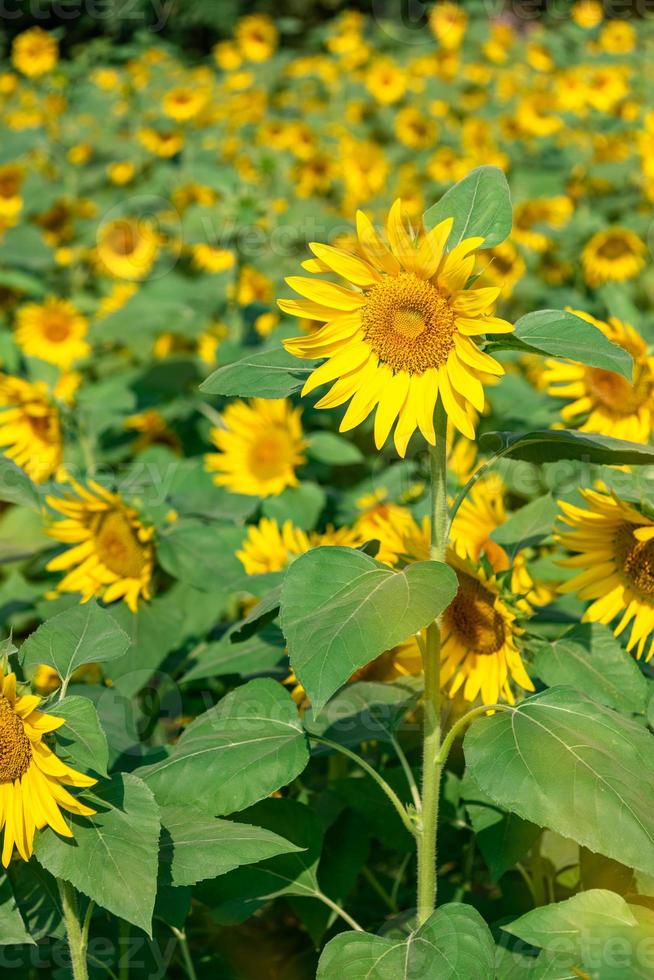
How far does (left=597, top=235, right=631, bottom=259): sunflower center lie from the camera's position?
409 cm

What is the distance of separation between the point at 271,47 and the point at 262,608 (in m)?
6.60

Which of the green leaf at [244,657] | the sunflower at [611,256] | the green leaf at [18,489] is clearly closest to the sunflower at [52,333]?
the sunflower at [611,256]

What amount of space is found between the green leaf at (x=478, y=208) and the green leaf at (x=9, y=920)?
0.91 meters

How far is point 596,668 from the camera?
56.4 inches

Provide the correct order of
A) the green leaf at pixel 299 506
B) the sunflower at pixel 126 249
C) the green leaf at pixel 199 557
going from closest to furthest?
the green leaf at pixel 199 557 < the green leaf at pixel 299 506 < the sunflower at pixel 126 249

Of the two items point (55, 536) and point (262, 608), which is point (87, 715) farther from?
point (55, 536)

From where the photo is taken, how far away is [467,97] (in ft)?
19.2

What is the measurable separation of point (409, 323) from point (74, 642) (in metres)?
0.53

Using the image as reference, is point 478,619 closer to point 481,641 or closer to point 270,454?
point 481,641

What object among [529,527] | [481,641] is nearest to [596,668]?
[481,641]

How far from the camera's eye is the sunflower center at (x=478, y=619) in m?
1.51

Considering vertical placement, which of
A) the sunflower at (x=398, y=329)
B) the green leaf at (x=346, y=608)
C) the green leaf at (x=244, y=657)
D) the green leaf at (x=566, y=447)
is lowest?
the green leaf at (x=244, y=657)

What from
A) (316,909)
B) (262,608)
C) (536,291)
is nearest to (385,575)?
(262,608)

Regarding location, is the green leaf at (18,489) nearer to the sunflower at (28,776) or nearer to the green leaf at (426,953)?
the sunflower at (28,776)
